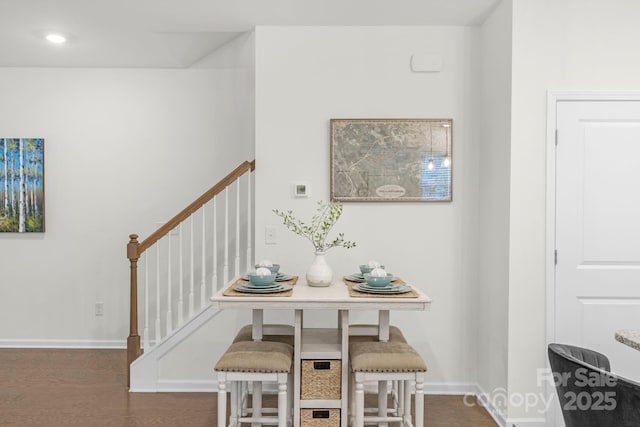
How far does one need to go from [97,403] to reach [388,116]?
281 centimetres

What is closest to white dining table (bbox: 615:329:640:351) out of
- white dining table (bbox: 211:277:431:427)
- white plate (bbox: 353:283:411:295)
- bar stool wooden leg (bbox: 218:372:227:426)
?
white dining table (bbox: 211:277:431:427)

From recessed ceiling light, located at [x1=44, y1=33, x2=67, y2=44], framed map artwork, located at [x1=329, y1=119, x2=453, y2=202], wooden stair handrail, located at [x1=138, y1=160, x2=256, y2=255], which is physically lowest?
wooden stair handrail, located at [x1=138, y1=160, x2=256, y2=255]

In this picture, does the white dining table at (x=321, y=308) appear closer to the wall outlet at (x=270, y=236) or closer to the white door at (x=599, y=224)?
the wall outlet at (x=270, y=236)

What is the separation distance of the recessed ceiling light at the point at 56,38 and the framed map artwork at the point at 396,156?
7.23 ft

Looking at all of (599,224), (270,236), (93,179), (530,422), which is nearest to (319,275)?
(270,236)

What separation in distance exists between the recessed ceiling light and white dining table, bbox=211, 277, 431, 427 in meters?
2.50

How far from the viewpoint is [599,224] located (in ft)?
9.19

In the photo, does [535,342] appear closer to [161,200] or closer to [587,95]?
[587,95]

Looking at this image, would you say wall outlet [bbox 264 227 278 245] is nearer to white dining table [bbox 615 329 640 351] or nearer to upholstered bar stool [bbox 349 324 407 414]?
upholstered bar stool [bbox 349 324 407 414]

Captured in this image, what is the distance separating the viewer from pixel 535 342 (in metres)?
2.83

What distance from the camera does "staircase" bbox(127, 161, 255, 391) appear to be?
3303mm

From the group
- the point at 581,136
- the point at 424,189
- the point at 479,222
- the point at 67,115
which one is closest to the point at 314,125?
the point at 424,189

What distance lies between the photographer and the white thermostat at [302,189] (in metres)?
Result: 3.36

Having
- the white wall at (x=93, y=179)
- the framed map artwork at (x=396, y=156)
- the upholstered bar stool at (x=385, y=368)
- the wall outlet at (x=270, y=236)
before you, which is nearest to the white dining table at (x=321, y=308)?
the upholstered bar stool at (x=385, y=368)
